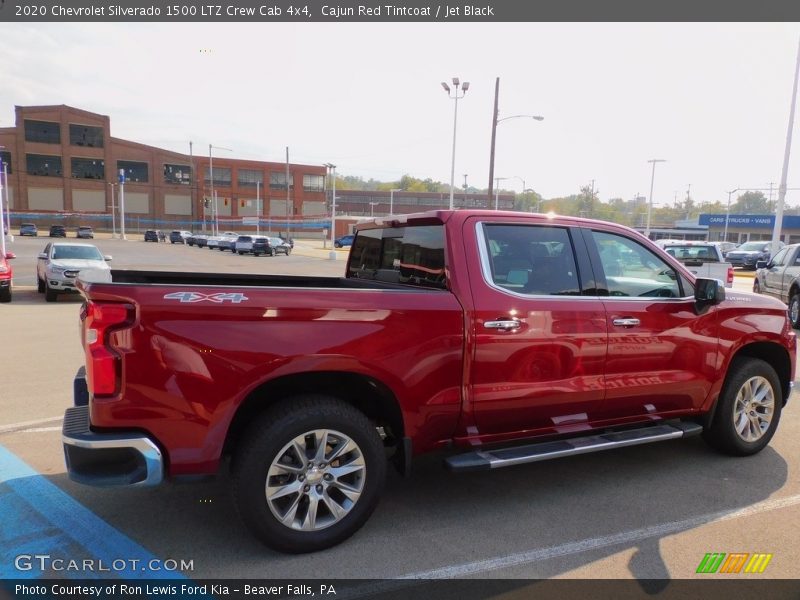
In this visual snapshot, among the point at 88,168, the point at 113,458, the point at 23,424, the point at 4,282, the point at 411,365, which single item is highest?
the point at 88,168

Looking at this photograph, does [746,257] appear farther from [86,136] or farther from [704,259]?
[86,136]

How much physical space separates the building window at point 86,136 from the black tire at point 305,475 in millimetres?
92975

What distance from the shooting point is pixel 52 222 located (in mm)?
81750

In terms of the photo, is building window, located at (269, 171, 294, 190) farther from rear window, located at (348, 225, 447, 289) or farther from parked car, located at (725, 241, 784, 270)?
rear window, located at (348, 225, 447, 289)

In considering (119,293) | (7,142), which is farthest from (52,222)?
(119,293)

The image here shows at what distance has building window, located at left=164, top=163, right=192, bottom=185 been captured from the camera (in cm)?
9126

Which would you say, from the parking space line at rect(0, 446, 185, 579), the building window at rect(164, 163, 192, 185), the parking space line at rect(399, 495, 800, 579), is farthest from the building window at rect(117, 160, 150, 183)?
the parking space line at rect(399, 495, 800, 579)

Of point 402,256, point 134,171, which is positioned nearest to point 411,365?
point 402,256

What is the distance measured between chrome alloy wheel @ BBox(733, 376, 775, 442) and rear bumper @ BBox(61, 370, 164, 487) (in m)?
4.41

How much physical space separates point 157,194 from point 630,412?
96.2 meters

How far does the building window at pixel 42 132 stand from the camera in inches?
3102

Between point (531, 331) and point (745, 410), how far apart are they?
2.41 meters

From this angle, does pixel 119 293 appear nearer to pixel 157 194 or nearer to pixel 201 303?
pixel 201 303

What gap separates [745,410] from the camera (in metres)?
4.81
